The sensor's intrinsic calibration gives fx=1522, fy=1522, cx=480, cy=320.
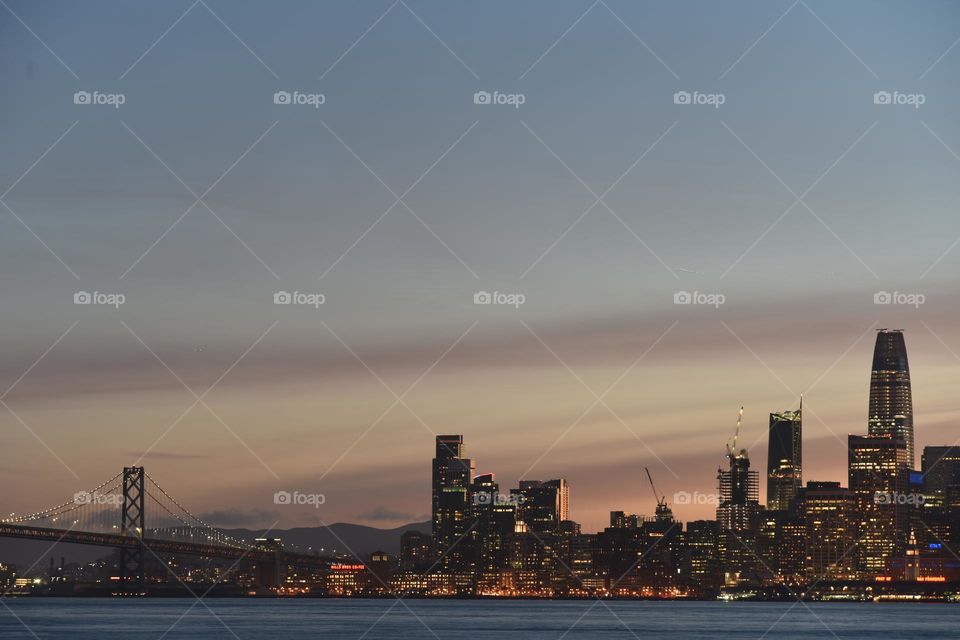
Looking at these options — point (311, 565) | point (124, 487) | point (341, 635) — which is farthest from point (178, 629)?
point (311, 565)

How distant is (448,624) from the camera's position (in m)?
132

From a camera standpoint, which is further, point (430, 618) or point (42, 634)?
point (430, 618)

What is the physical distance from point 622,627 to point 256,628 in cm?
3122

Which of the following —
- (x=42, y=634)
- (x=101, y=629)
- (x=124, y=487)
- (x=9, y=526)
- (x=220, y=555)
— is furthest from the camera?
(x=124, y=487)

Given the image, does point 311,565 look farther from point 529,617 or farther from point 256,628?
point 256,628

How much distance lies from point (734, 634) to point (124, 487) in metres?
76.6

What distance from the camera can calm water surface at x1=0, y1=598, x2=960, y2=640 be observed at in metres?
109

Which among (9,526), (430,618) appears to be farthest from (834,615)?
(9,526)

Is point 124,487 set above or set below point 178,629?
above

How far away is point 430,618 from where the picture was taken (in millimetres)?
146625

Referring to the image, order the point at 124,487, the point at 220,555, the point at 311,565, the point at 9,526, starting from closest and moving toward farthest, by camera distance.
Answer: the point at 9,526, the point at 220,555, the point at 124,487, the point at 311,565

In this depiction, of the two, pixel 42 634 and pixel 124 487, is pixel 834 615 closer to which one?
pixel 124 487

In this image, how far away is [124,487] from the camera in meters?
166

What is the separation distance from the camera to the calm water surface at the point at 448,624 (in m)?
109
